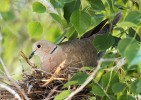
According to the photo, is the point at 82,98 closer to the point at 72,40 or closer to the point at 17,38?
the point at 72,40

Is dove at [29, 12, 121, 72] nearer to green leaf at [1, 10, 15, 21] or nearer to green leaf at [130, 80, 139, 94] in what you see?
green leaf at [130, 80, 139, 94]

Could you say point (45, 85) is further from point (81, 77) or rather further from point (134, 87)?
point (134, 87)

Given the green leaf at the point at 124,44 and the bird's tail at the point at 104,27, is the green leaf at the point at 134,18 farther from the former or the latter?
the bird's tail at the point at 104,27

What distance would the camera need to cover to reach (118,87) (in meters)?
2.26

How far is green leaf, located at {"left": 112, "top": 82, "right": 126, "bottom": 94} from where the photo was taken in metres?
2.25

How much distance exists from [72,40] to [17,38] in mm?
2867

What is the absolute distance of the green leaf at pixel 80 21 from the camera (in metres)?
2.35

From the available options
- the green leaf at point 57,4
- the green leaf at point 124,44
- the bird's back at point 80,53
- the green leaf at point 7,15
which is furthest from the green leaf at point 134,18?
the green leaf at point 7,15

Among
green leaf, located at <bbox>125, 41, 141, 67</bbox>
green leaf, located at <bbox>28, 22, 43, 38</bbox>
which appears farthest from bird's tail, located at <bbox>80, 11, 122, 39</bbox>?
green leaf, located at <bbox>125, 41, 141, 67</bbox>

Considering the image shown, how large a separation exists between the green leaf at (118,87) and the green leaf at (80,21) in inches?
10.5

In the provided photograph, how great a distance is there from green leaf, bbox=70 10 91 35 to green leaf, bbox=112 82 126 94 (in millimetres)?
267

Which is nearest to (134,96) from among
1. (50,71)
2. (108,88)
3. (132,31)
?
(108,88)

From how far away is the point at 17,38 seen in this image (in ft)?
19.2

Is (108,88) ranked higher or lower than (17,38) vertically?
lower
